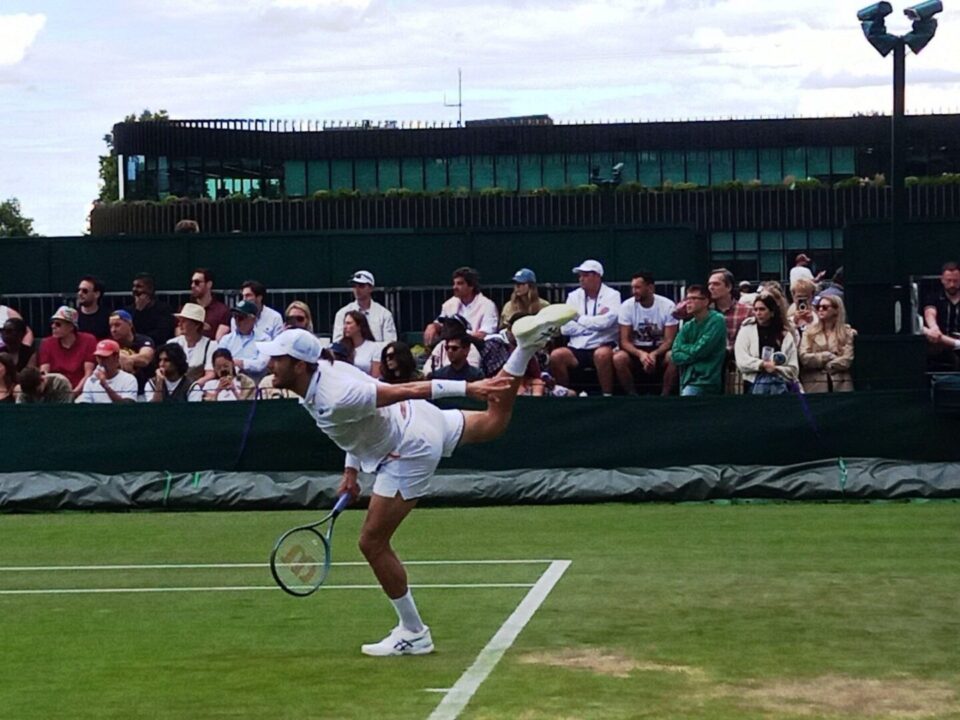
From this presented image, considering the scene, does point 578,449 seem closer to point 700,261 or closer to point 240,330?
point 240,330

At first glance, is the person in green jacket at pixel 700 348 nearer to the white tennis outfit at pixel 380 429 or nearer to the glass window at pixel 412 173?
the white tennis outfit at pixel 380 429

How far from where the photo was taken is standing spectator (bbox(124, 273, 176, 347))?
1967cm

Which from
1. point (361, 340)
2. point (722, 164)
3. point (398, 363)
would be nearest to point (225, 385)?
point (361, 340)

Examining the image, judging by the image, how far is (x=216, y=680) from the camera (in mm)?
8828

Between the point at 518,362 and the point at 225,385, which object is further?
the point at 225,385

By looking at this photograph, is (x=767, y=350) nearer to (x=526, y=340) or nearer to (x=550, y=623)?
(x=550, y=623)

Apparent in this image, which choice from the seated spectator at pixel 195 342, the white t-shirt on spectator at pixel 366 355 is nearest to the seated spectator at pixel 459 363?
the white t-shirt on spectator at pixel 366 355

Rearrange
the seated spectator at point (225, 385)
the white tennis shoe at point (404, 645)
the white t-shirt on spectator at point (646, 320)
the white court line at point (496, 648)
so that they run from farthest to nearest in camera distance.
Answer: the white t-shirt on spectator at point (646, 320) < the seated spectator at point (225, 385) < the white tennis shoe at point (404, 645) < the white court line at point (496, 648)

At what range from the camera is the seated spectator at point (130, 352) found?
18281 millimetres

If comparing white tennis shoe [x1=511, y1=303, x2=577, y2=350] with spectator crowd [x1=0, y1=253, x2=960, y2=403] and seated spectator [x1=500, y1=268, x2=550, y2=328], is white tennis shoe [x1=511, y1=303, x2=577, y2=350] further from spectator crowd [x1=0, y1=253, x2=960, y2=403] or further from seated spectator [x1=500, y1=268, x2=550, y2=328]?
seated spectator [x1=500, y1=268, x2=550, y2=328]

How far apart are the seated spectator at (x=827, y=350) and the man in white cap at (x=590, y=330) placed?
1.93m

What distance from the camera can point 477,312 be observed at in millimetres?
18297

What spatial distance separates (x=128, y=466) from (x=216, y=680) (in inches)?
345

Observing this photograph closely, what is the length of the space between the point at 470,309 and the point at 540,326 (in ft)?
30.1
